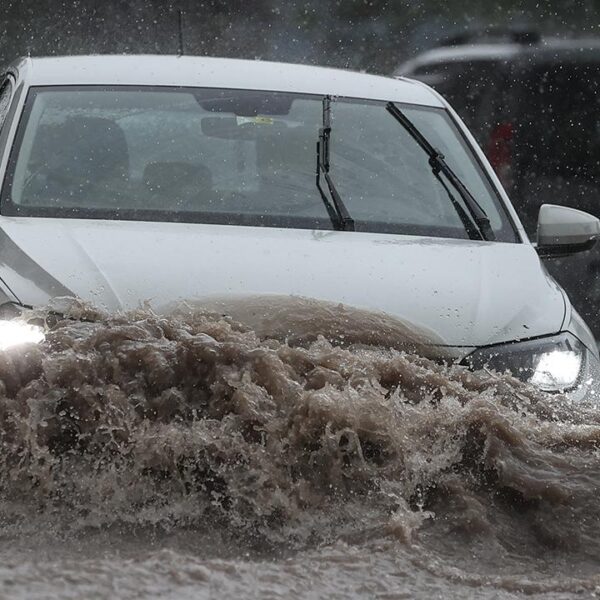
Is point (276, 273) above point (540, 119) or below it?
below

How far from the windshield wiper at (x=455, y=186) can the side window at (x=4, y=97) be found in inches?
59.4

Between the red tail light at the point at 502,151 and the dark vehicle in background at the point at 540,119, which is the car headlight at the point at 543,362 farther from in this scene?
the red tail light at the point at 502,151

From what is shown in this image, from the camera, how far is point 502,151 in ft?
37.7

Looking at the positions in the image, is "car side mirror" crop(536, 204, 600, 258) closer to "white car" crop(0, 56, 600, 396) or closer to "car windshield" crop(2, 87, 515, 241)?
"white car" crop(0, 56, 600, 396)

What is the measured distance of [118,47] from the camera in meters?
25.6

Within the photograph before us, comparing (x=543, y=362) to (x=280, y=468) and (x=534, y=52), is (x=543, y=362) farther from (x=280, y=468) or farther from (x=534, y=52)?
(x=534, y=52)

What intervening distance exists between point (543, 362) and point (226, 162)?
5.39 ft

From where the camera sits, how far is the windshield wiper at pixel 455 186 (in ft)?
21.3

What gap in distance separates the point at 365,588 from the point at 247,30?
25.0 metres

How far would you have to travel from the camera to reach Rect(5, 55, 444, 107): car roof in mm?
6938

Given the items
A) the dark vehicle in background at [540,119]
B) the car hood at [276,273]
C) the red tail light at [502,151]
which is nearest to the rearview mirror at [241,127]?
the car hood at [276,273]

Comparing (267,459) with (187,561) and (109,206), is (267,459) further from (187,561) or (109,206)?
(109,206)

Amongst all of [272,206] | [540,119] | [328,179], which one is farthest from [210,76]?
[540,119]

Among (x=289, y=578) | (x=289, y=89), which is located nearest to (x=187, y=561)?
(x=289, y=578)
